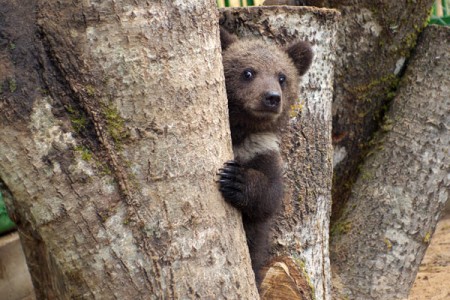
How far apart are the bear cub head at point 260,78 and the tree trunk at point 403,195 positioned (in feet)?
4.76

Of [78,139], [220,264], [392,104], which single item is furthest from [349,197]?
[78,139]

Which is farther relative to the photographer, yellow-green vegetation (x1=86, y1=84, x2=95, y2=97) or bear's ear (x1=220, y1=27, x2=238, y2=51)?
bear's ear (x1=220, y1=27, x2=238, y2=51)

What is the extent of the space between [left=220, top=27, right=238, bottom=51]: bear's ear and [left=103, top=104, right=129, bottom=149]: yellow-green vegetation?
1.69 metres

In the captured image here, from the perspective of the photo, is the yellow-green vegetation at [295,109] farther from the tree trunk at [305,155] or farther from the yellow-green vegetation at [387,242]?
the yellow-green vegetation at [387,242]

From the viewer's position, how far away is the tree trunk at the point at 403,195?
5.24m

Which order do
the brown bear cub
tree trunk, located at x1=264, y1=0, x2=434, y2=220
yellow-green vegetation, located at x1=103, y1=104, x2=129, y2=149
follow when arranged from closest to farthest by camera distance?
yellow-green vegetation, located at x1=103, y1=104, x2=129, y2=149, the brown bear cub, tree trunk, located at x1=264, y1=0, x2=434, y2=220

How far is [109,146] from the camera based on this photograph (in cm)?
257

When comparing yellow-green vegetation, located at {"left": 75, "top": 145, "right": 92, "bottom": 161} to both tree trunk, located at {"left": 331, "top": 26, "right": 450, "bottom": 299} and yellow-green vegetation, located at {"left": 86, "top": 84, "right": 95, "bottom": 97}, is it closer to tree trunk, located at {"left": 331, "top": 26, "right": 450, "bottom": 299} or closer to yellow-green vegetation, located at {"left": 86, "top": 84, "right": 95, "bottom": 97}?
yellow-green vegetation, located at {"left": 86, "top": 84, "right": 95, "bottom": 97}

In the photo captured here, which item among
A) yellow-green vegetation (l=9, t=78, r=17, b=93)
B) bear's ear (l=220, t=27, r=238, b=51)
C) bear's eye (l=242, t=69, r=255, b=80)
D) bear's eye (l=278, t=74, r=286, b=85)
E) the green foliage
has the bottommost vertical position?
the green foliage

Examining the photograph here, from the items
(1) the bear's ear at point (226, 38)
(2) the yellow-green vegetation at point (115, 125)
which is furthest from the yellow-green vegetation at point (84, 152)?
(1) the bear's ear at point (226, 38)

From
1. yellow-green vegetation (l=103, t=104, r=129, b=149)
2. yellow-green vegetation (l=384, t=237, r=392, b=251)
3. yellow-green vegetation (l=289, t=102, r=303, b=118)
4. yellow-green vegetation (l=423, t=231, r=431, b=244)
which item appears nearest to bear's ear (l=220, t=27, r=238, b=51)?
yellow-green vegetation (l=289, t=102, r=303, b=118)

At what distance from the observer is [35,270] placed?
12.3 ft

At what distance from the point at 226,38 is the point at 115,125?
1734mm

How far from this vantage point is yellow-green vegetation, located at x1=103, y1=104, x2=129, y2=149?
258 centimetres
